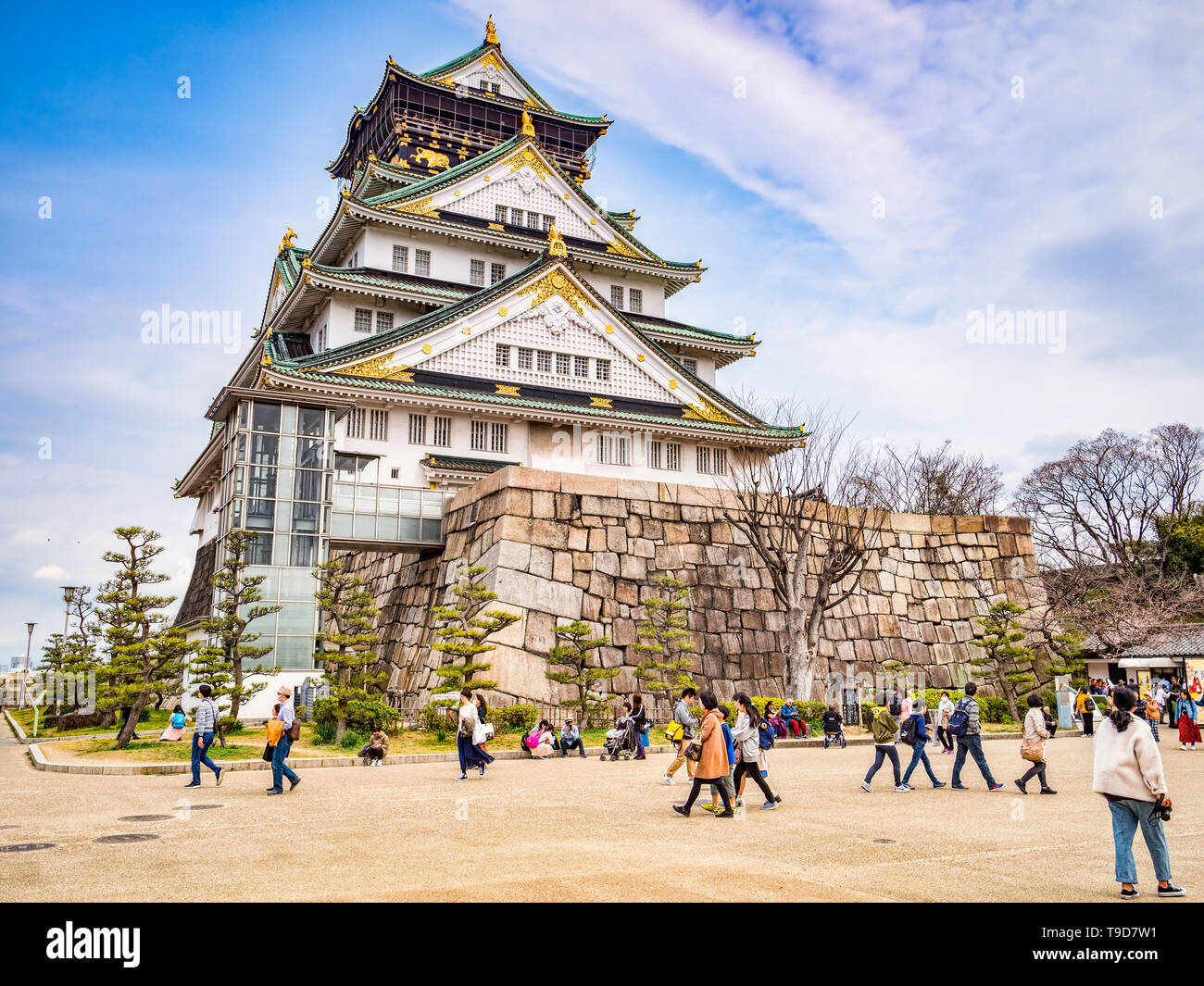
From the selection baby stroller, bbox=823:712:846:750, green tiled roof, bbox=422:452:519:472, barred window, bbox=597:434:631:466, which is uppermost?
barred window, bbox=597:434:631:466

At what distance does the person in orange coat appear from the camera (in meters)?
11.4

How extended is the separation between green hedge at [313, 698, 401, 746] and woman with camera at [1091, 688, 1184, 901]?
15892 mm

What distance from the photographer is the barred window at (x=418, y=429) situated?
32.4 m

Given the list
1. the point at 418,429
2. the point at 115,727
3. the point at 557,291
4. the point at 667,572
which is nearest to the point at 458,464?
the point at 418,429

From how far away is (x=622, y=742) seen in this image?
19359mm

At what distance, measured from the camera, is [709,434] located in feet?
120

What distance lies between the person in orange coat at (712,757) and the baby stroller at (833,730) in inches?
426

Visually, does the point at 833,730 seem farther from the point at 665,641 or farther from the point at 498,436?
the point at 498,436

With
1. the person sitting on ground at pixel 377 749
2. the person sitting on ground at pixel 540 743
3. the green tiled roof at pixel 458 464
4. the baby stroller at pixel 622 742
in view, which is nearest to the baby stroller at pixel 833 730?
the baby stroller at pixel 622 742

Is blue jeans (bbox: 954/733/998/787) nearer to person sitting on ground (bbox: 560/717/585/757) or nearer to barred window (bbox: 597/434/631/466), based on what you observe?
person sitting on ground (bbox: 560/717/585/757)

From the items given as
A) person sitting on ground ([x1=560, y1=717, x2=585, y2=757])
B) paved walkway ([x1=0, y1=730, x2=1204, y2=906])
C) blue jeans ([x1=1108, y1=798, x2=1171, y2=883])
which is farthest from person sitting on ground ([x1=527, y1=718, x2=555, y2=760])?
blue jeans ([x1=1108, y1=798, x2=1171, y2=883])

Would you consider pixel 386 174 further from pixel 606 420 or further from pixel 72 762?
pixel 72 762

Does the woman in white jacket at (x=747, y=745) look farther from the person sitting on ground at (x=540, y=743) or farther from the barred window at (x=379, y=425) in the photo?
the barred window at (x=379, y=425)

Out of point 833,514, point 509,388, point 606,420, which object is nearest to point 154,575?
point 509,388
